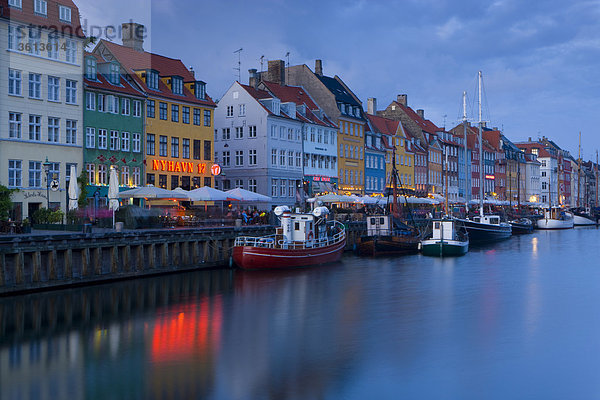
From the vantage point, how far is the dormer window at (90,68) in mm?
47062

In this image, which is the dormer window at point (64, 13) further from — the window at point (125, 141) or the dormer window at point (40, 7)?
the window at point (125, 141)

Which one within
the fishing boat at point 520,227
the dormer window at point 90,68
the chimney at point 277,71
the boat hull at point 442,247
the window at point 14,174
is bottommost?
the boat hull at point 442,247

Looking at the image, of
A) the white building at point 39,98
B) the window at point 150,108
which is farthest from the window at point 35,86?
the window at point 150,108

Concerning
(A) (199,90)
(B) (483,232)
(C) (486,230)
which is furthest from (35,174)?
(C) (486,230)

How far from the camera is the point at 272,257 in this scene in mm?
39844

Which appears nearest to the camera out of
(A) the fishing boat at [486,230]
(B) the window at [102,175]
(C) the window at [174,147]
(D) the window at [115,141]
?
(B) the window at [102,175]

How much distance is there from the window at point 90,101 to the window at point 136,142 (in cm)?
416

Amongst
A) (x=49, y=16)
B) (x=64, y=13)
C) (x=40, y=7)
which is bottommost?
(x=49, y=16)

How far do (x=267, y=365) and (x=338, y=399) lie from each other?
3.53 m

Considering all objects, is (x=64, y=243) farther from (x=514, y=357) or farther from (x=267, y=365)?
(x=514, y=357)

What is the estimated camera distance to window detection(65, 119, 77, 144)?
149ft

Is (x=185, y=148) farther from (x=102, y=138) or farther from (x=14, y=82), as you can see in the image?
(x=14, y=82)

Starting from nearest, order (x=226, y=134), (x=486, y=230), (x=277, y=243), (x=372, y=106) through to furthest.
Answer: (x=277, y=243) → (x=226, y=134) → (x=486, y=230) → (x=372, y=106)

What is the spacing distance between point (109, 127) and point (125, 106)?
2.21 m
